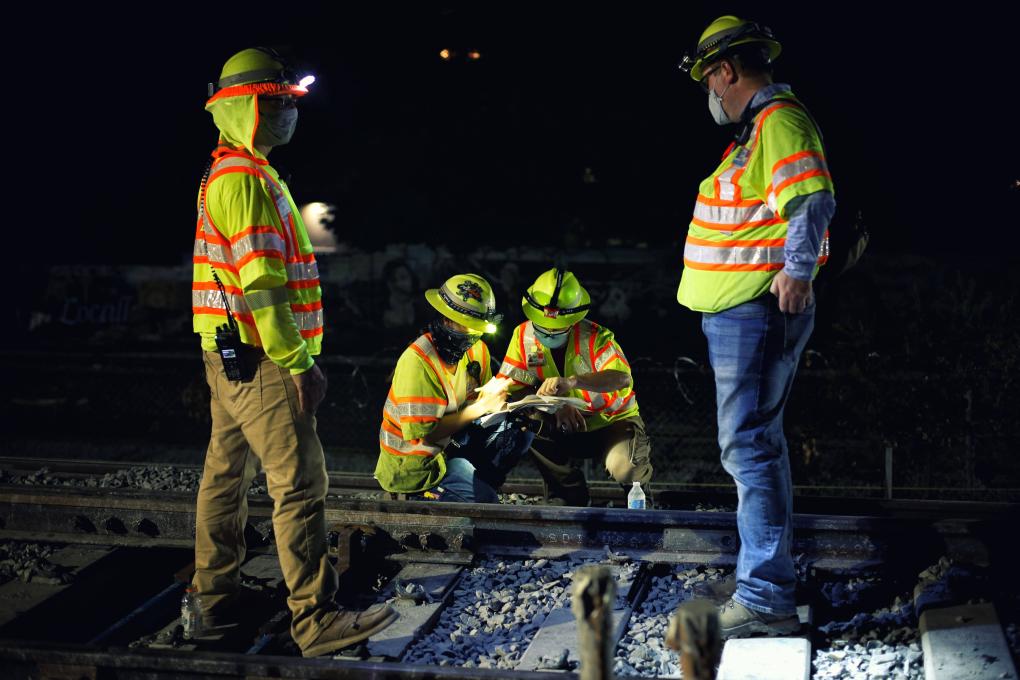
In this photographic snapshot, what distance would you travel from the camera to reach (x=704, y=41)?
4293 millimetres

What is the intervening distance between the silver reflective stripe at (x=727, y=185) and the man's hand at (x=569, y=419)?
2.63m

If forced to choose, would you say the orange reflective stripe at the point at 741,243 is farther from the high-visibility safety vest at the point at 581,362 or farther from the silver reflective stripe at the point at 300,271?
the high-visibility safety vest at the point at 581,362

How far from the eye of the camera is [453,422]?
627cm

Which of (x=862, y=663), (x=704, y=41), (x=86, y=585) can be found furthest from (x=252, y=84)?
(x=862, y=663)

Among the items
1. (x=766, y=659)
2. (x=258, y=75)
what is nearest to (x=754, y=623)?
(x=766, y=659)

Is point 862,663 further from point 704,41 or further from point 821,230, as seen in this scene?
point 704,41

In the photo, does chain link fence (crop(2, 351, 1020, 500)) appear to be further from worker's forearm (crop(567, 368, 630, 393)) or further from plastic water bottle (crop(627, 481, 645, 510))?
plastic water bottle (crop(627, 481, 645, 510))

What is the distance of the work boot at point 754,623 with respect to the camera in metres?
4.39

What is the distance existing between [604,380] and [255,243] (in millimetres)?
3066

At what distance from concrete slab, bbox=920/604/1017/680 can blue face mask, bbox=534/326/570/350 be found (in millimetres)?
2961

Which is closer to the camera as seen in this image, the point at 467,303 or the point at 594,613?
the point at 594,613

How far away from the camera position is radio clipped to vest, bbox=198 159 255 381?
4465 millimetres

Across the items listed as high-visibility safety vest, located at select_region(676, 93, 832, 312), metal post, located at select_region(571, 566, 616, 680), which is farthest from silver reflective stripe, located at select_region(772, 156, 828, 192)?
metal post, located at select_region(571, 566, 616, 680)

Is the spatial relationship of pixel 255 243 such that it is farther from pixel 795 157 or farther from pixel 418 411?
pixel 795 157
